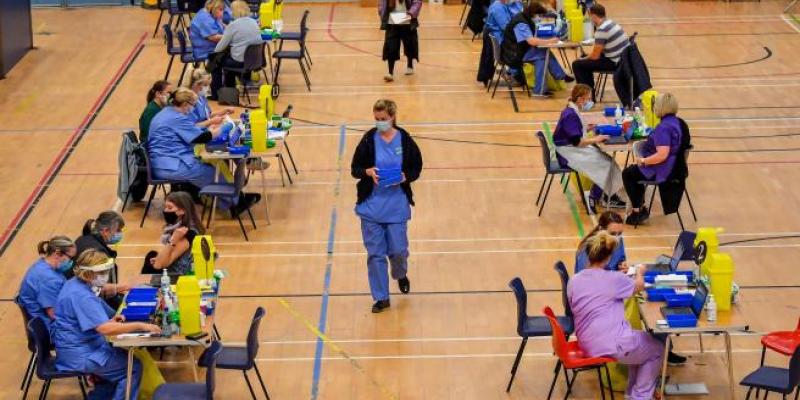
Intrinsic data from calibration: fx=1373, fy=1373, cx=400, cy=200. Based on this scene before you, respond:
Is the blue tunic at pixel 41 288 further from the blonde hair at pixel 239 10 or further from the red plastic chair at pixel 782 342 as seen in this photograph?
the blonde hair at pixel 239 10

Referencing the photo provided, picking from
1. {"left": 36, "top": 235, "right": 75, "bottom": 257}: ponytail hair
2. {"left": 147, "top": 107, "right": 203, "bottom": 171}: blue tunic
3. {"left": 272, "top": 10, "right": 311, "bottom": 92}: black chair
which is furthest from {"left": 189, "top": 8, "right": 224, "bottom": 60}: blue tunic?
{"left": 36, "top": 235, "right": 75, "bottom": 257}: ponytail hair

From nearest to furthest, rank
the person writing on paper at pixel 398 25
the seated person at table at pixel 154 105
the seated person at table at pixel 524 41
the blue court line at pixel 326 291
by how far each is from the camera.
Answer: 1. the blue court line at pixel 326 291
2. the seated person at table at pixel 154 105
3. the seated person at table at pixel 524 41
4. the person writing on paper at pixel 398 25

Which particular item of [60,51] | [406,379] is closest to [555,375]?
[406,379]

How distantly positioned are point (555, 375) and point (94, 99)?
34.2 ft

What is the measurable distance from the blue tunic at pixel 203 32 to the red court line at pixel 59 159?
157 cm

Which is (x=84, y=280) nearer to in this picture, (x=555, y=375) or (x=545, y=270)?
(x=555, y=375)

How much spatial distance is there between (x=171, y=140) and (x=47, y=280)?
3837 mm

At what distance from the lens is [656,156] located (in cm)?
1377

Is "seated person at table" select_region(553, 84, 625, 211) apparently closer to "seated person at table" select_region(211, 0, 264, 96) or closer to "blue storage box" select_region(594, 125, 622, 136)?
"blue storage box" select_region(594, 125, 622, 136)

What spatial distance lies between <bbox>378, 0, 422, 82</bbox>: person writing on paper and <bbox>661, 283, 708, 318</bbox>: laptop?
958cm

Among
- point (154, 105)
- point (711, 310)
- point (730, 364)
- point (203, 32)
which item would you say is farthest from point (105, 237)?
point (203, 32)

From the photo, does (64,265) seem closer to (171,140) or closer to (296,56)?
(171,140)

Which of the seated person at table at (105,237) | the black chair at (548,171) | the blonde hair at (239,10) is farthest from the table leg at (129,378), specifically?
the blonde hair at (239,10)

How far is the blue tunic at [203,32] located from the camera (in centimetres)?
1859
